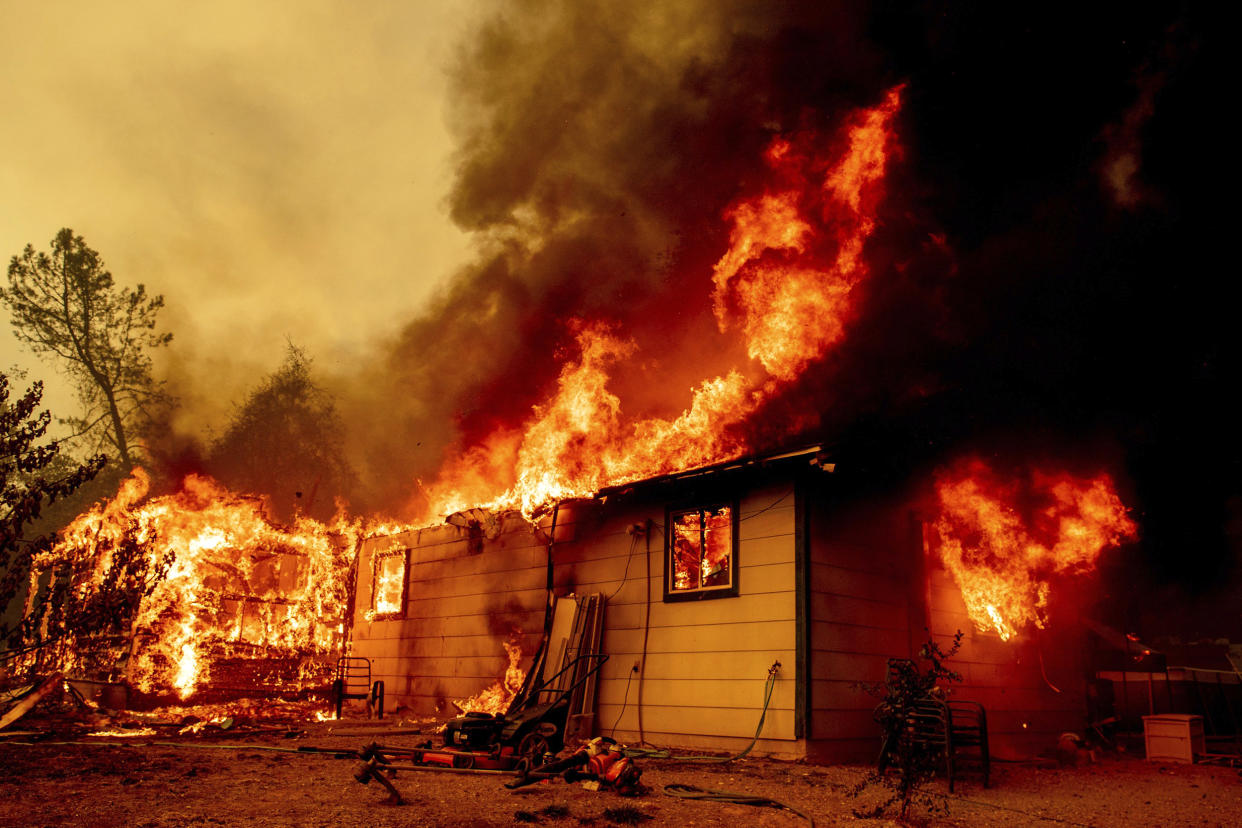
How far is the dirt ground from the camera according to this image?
19.2 ft

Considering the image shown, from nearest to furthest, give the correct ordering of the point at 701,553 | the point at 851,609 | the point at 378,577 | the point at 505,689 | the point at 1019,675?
the point at 851,609 < the point at 701,553 < the point at 1019,675 < the point at 505,689 < the point at 378,577

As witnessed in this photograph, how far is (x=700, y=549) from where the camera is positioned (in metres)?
11.7

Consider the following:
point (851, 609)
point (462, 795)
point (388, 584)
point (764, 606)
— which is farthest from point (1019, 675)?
point (388, 584)

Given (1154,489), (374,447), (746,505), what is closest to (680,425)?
(746,505)

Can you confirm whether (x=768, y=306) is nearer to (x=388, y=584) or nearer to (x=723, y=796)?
(x=388, y=584)

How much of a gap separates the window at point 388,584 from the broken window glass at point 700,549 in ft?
25.4

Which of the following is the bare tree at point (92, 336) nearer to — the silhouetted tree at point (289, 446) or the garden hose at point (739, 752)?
the silhouetted tree at point (289, 446)

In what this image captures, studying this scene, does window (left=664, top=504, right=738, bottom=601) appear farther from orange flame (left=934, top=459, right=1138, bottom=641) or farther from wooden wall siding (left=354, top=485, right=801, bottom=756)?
orange flame (left=934, top=459, right=1138, bottom=641)

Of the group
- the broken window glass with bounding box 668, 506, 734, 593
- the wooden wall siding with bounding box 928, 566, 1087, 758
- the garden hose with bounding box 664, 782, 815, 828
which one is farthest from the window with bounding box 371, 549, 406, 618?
the garden hose with bounding box 664, 782, 815, 828

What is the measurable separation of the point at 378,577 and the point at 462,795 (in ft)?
38.9

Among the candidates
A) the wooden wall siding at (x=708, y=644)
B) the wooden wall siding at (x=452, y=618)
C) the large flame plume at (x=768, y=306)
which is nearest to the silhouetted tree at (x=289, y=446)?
the wooden wall siding at (x=452, y=618)

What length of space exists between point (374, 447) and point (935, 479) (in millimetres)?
29033

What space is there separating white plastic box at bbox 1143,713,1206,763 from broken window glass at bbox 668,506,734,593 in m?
7.41

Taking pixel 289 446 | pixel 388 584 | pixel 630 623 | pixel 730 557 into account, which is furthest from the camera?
pixel 289 446
